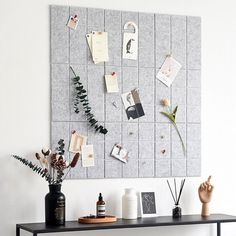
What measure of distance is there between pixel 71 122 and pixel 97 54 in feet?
1.33

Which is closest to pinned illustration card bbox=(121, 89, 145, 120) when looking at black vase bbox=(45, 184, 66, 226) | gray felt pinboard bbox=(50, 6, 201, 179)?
gray felt pinboard bbox=(50, 6, 201, 179)

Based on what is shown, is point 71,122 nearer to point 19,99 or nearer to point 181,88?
point 19,99

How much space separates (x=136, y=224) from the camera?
3.20 meters

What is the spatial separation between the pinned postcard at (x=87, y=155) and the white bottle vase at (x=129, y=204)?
25 centimetres

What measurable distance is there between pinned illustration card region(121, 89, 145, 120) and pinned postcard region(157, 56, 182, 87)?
0.18m

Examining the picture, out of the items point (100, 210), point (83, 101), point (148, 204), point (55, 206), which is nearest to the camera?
point (55, 206)

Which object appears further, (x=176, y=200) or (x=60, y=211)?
(x=176, y=200)

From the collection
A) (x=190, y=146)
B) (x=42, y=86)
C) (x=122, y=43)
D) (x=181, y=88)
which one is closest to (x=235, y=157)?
(x=190, y=146)

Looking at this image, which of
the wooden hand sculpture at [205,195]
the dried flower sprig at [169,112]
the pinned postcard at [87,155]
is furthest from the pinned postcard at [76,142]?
the wooden hand sculpture at [205,195]

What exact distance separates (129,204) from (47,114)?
0.66 meters

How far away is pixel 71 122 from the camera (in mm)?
3385

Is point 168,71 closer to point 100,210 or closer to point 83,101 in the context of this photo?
point 83,101

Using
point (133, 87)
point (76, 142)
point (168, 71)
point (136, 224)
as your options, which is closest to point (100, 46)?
point (133, 87)

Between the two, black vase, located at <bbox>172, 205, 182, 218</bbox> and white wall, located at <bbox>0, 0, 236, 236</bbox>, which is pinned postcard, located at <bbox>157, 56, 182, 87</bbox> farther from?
black vase, located at <bbox>172, 205, 182, 218</bbox>
